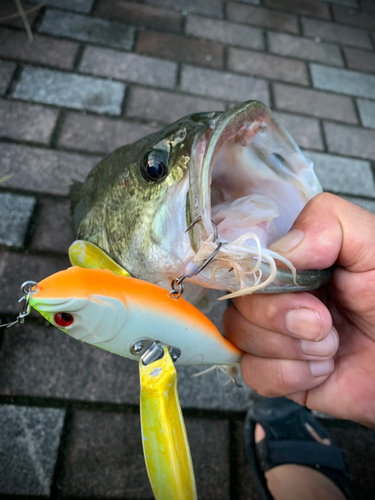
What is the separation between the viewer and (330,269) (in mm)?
A: 913

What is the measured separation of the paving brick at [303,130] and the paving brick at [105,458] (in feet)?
6.45

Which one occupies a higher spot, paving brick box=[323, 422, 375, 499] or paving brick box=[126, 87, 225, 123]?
paving brick box=[126, 87, 225, 123]

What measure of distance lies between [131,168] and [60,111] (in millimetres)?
1454

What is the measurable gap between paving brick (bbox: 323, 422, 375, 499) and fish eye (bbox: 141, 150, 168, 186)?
1388 mm

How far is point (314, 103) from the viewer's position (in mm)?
2580

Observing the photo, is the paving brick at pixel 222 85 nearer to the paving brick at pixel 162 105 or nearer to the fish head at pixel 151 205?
the paving brick at pixel 162 105

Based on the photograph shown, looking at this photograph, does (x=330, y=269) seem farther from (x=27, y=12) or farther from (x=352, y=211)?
(x=27, y=12)

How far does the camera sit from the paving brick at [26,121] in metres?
2.04

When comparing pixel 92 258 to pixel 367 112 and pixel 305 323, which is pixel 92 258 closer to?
pixel 305 323

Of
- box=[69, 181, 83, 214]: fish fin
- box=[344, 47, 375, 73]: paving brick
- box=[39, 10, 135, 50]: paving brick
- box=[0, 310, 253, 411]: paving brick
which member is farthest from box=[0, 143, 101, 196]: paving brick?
box=[344, 47, 375, 73]: paving brick

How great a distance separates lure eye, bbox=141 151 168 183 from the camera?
2.87ft

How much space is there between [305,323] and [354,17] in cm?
356

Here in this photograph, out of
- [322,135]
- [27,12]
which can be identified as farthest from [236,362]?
[27,12]

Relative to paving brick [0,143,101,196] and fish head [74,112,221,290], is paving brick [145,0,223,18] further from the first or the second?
fish head [74,112,221,290]
